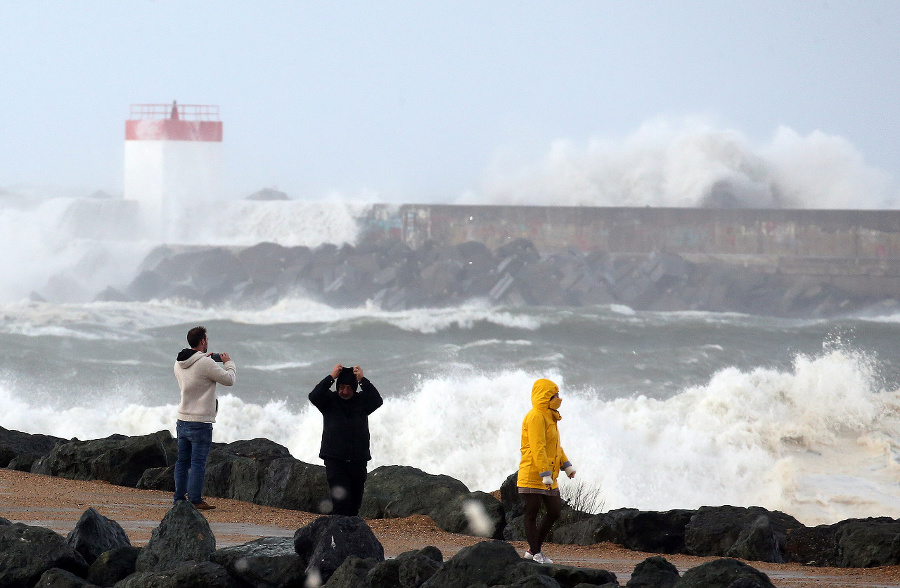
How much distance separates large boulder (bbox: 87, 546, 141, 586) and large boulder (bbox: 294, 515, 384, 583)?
673 mm

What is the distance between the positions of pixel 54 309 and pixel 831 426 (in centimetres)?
2090

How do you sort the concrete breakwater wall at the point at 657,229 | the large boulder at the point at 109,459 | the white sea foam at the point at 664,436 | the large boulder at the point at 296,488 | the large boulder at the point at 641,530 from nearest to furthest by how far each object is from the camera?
the large boulder at the point at 641,530
the large boulder at the point at 296,488
the large boulder at the point at 109,459
the white sea foam at the point at 664,436
the concrete breakwater wall at the point at 657,229

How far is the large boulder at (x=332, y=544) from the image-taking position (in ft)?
13.5

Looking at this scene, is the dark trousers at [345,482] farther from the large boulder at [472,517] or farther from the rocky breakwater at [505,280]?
the rocky breakwater at [505,280]

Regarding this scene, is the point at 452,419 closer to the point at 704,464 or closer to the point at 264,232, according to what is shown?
the point at 704,464

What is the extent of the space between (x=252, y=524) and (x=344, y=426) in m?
0.97

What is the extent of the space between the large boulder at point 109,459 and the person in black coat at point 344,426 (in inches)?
92.2

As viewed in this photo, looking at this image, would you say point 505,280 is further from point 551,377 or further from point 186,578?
point 186,578

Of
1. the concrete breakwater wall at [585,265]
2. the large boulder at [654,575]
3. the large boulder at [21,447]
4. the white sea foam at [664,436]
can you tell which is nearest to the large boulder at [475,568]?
the large boulder at [654,575]

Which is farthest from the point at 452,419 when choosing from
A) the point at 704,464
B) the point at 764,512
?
the point at 764,512

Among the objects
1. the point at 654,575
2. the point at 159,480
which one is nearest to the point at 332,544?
the point at 654,575

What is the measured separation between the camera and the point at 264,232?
36.2 metres

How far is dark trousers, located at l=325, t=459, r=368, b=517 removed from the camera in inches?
200

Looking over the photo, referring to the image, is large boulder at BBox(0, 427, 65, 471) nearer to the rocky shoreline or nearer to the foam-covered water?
the rocky shoreline
